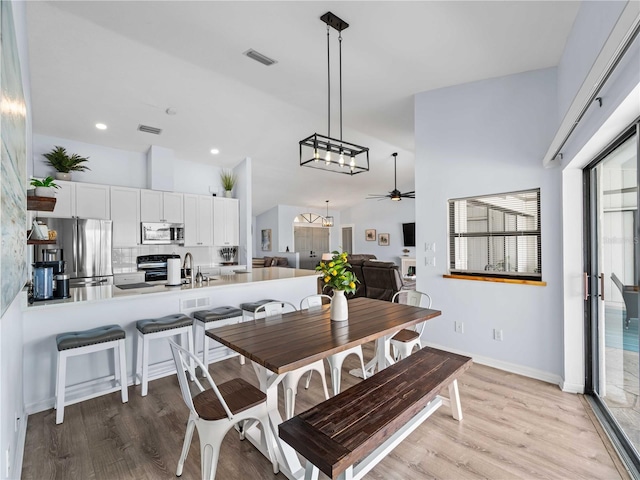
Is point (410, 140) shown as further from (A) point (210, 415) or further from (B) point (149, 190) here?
(A) point (210, 415)

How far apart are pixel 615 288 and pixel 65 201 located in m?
6.31

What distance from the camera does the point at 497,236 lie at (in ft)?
11.5

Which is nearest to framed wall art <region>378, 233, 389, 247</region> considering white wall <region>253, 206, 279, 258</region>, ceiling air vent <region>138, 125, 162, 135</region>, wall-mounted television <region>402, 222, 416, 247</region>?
wall-mounted television <region>402, 222, 416, 247</region>

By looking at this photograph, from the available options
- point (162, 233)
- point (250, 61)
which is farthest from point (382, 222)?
point (250, 61)

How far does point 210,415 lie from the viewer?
5.53ft

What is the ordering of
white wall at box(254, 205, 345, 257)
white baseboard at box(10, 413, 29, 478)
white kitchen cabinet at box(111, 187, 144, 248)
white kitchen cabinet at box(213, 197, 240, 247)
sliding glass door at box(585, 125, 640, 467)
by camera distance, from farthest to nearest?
white wall at box(254, 205, 345, 257) < white kitchen cabinet at box(213, 197, 240, 247) < white kitchen cabinet at box(111, 187, 144, 248) < sliding glass door at box(585, 125, 640, 467) < white baseboard at box(10, 413, 29, 478)

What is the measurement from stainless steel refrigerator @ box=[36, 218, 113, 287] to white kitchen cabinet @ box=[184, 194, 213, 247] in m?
1.27

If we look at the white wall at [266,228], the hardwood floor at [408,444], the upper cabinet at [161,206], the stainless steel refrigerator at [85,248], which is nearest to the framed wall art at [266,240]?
the white wall at [266,228]

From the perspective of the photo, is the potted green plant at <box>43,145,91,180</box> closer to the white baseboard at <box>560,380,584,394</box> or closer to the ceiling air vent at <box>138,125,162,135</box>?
the ceiling air vent at <box>138,125,162,135</box>

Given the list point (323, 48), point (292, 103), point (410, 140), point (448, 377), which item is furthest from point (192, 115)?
point (448, 377)

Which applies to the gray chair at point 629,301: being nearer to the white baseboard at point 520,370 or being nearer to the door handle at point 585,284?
the door handle at point 585,284

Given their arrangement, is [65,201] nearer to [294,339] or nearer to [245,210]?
[245,210]

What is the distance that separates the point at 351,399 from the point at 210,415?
0.77 meters

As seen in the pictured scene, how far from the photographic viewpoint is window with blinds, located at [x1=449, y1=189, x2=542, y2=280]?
3.26 m
